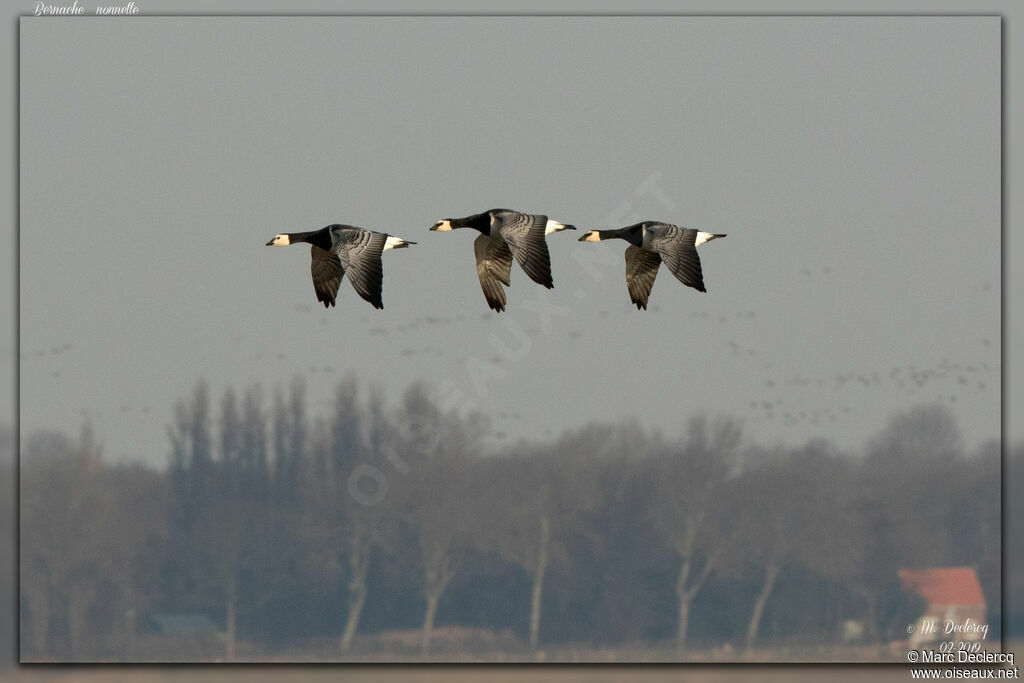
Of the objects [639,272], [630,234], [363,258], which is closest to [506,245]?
[630,234]

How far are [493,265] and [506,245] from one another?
0.69 meters

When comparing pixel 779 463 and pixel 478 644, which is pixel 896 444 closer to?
pixel 779 463

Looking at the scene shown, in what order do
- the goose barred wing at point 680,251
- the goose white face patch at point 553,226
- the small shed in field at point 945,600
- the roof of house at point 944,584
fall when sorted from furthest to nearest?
the roof of house at point 944,584
the small shed in field at point 945,600
the goose white face patch at point 553,226
the goose barred wing at point 680,251

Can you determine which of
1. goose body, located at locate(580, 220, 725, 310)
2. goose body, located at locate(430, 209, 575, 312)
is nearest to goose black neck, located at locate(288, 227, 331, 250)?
goose body, located at locate(430, 209, 575, 312)

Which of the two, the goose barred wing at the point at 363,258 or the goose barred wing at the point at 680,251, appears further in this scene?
the goose barred wing at the point at 680,251

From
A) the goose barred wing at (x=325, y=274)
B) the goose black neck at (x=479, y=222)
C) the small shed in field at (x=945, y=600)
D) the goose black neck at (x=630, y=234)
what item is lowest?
the small shed in field at (x=945, y=600)

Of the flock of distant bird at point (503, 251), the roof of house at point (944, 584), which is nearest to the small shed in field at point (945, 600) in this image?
the roof of house at point (944, 584)

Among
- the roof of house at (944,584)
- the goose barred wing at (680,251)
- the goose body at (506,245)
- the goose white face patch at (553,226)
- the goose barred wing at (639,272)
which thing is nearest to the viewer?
the goose body at (506,245)

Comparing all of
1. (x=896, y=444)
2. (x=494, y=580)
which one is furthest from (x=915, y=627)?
(x=494, y=580)

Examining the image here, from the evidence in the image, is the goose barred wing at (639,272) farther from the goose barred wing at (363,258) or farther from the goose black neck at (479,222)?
the goose barred wing at (363,258)

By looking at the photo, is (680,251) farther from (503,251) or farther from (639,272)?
(503,251)

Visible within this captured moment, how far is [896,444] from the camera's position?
8219cm

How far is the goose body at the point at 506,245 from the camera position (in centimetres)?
2792

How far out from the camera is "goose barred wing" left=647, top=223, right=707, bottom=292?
92.3 feet
